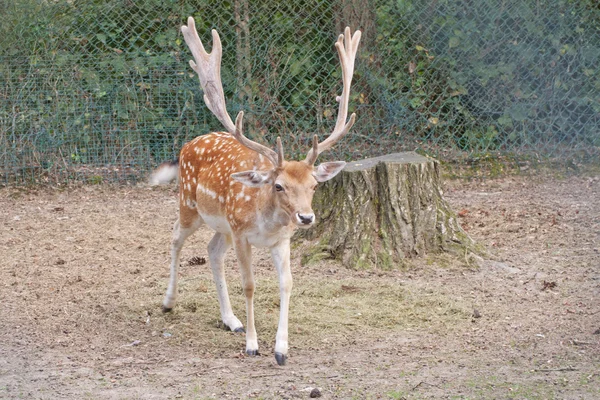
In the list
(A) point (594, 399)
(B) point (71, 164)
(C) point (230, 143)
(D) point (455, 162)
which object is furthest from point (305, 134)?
(A) point (594, 399)

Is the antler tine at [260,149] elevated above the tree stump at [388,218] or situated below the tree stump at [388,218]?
above

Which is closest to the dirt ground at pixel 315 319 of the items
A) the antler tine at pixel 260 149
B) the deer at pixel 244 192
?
the deer at pixel 244 192

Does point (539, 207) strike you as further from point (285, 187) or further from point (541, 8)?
point (285, 187)

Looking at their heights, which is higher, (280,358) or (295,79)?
(295,79)

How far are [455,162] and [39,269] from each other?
5.00m

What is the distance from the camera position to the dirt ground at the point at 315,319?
459 centimetres

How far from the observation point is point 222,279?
5.81 m

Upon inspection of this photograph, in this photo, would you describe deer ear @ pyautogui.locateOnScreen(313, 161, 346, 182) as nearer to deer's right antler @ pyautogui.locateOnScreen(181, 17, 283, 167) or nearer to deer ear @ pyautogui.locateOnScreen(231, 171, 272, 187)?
deer ear @ pyautogui.locateOnScreen(231, 171, 272, 187)

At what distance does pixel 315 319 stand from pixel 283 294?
65cm

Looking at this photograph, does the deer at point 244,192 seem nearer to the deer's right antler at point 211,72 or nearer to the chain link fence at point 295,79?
the deer's right antler at point 211,72

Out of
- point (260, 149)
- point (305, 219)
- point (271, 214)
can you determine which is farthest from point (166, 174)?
point (305, 219)

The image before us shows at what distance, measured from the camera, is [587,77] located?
10.3 metres

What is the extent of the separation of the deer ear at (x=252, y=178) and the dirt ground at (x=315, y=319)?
100cm

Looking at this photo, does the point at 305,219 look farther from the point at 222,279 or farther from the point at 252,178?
the point at 222,279
